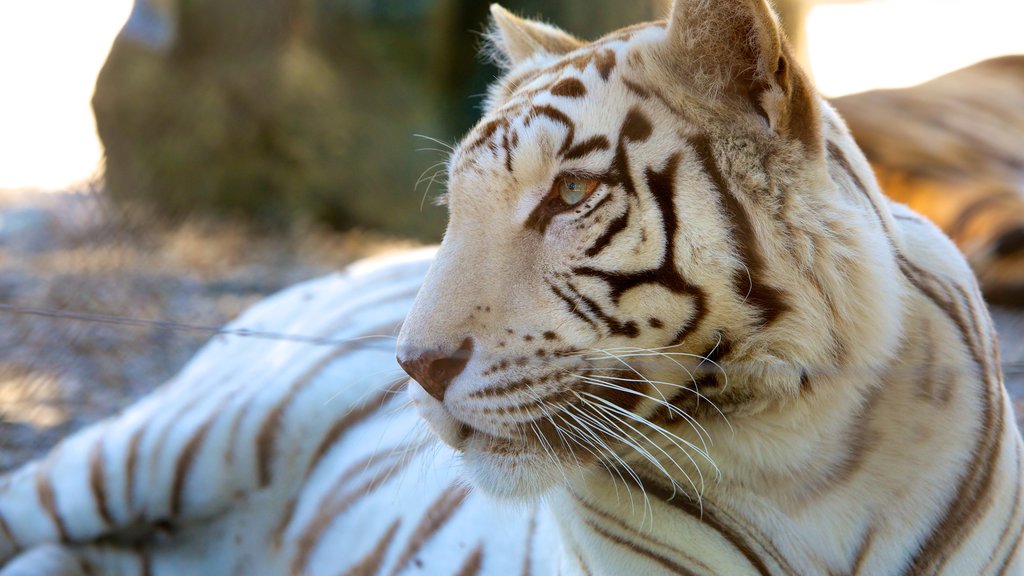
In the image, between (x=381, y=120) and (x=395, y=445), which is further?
(x=381, y=120)

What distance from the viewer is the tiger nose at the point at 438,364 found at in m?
0.95

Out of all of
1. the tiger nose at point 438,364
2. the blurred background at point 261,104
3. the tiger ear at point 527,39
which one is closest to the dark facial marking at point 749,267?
the tiger nose at point 438,364

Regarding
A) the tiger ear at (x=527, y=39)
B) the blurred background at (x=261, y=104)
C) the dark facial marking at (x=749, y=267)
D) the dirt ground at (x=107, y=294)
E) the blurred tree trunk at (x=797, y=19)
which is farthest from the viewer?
the blurred tree trunk at (x=797, y=19)

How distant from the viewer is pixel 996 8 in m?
3.80

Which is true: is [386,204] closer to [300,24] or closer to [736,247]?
[300,24]

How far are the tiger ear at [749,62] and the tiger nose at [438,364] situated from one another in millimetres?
331

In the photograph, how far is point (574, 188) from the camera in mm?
969

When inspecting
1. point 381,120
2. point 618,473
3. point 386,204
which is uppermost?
point 618,473

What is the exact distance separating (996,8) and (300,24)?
2885 millimetres

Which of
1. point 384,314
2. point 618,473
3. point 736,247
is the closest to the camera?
point 736,247

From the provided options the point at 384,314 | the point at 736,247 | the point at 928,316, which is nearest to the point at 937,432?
the point at 928,316

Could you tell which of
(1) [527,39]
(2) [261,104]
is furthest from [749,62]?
(2) [261,104]

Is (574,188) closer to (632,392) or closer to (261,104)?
(632,392)

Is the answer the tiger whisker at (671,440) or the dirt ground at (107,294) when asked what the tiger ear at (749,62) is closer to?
the tiger whisker at (671,440)
